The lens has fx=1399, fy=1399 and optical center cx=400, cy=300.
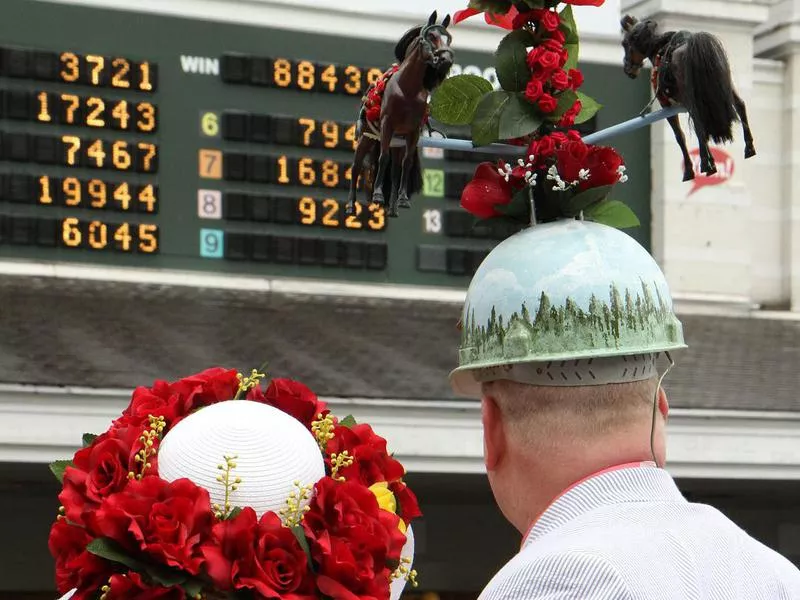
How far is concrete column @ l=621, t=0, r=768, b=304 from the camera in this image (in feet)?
40.5

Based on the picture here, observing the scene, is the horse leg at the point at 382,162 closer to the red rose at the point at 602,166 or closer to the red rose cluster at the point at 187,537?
the red rose at the point at 602,166

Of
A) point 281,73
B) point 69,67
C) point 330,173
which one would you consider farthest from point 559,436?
point 281,73

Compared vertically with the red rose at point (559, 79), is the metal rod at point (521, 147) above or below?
below

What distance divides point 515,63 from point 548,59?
0.07 m

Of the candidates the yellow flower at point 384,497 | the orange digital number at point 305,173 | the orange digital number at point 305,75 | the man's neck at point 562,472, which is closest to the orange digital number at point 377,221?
the orange digital number at point 305,173

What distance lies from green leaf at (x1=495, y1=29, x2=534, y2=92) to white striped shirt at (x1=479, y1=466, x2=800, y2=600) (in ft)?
2.73

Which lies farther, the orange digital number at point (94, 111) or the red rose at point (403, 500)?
the orange digital number at point (94, 111)

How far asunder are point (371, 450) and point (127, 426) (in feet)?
1.49

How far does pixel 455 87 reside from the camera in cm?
264

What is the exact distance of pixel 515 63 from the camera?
2.54 metres

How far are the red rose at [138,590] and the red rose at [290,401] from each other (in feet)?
1.62

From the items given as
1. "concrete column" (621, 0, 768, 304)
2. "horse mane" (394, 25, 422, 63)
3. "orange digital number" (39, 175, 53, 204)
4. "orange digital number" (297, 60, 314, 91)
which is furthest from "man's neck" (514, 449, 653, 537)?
"concrete column" (621, 0, 768, 304)

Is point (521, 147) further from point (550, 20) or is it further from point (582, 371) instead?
point (582, 371)

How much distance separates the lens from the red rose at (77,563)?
7.70 ft
